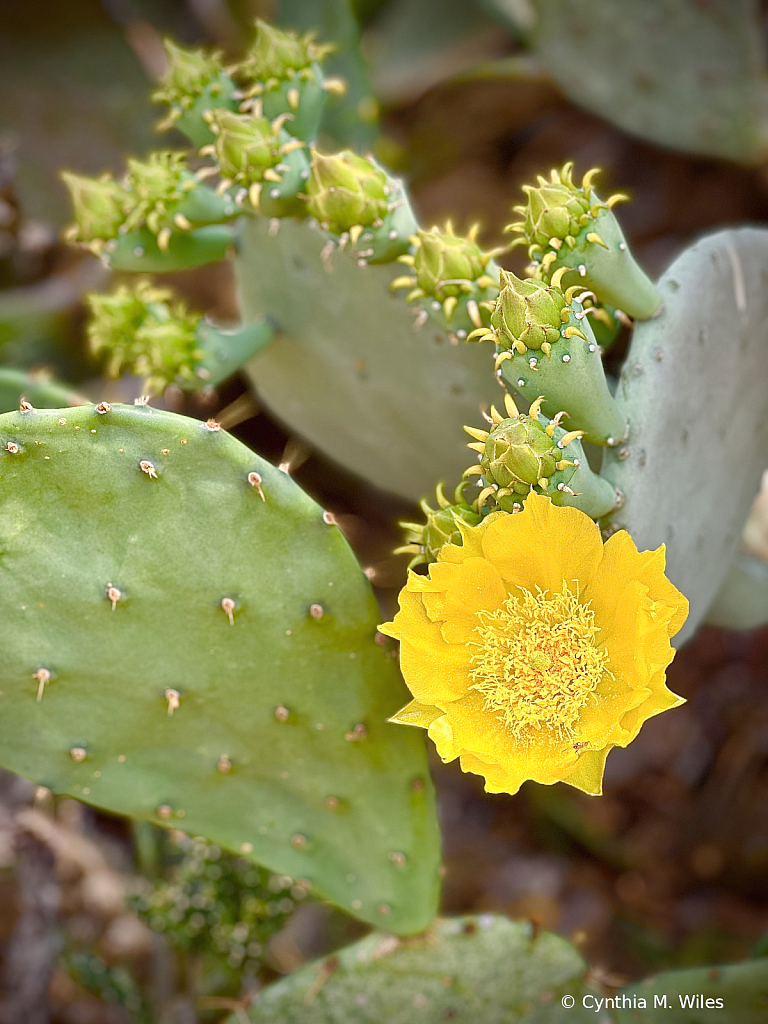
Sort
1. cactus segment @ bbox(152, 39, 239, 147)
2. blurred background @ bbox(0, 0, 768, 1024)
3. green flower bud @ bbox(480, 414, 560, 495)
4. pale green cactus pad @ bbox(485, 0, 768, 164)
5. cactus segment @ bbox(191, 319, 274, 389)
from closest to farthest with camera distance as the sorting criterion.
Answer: green flower bud @ bbox(480, 414, 560, 495) < cactus segment @ bbox(152, 39, 239, 147) < cactus segment @ bbox(191, 319, 274, 389) < blurred background @ bbox(0, 0, 768, 1024) < pale green cactus pad @ bbox(485, 0, 768, 164)

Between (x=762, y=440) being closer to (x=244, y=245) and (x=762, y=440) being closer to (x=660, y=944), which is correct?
(x=244, y=245)

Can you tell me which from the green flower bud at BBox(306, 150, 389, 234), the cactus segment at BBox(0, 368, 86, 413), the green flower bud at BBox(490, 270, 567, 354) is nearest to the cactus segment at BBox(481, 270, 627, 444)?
the green flower bud at BBox(490, 270, 567, 354)

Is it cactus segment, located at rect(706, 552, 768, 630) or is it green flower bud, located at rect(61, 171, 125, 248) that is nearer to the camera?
green flower bud, located at rect(61, 171, 125, 248)

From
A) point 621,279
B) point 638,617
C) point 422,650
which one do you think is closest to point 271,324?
point 621,279

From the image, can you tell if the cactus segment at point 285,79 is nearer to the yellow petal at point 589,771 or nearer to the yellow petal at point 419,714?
the yellow petal at point 419,714

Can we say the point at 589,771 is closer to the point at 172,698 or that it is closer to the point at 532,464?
the point at 532,464

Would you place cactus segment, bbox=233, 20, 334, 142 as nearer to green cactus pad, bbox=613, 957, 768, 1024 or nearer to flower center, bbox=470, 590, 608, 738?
flower center, bbox=470, 590, 608, 738

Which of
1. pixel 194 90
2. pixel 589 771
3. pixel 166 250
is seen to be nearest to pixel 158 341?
pixel 166 250
